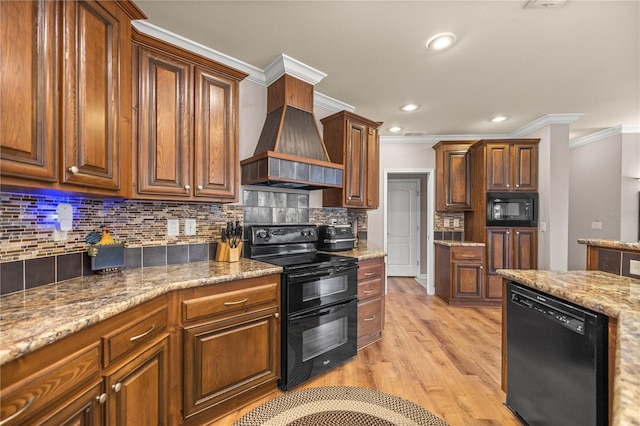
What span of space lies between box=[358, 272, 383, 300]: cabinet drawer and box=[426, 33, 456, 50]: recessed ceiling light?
203 cm

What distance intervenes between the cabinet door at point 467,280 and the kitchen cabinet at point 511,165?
1.14m

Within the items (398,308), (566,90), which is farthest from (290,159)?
(566,90)

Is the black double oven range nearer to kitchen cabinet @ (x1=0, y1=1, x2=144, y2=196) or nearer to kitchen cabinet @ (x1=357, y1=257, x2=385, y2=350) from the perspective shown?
kitchen cabinet @ (x1=357, y1=257, x2=385, y2=350)

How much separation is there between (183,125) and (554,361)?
2521 mm

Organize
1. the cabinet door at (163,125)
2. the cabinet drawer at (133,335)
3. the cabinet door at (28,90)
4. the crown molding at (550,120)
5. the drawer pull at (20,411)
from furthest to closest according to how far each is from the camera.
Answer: the crown molding at (550,120) → the cabinet door at (163,125) → the cabinet drawer at (133,335) → the cabinet door at (28,90) → the drawer pull at (20,411)

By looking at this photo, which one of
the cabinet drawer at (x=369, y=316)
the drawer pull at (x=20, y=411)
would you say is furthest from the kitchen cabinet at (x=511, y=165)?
the drawer pull at (x=20, y=411)

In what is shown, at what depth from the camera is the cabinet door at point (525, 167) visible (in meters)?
3.90

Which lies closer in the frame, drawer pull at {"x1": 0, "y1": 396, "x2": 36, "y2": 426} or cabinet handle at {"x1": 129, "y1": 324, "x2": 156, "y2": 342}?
drawer pull at {"x1": 0, "y1": 396, "x2": 36, "y2": 426}

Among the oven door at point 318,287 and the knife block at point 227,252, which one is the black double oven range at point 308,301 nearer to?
the oven door at point 318,287

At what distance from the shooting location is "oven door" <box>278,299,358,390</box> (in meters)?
1.95

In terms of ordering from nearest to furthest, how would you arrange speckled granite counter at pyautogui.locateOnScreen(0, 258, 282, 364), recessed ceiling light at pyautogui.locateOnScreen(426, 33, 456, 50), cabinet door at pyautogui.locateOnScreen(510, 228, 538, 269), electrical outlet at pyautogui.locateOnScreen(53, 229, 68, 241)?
speckled granite counter at pyautogui.locateOnScreen(0, 258, 282, 364), electrical outlet at pyautogui.locateOnScreen(53, 229, 68, 241), recessed ceiling light at pyautogui.locateOnScreen(426, 33, 456, 50), cabinet door at pyautogui.locateOnScreen(510, 228, 538, 269)

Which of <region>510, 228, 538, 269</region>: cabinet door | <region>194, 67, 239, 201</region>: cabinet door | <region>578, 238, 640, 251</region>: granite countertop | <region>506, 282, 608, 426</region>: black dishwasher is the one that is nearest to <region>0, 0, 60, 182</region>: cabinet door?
<region>194, 67, 239, 201</region>: cabinet door

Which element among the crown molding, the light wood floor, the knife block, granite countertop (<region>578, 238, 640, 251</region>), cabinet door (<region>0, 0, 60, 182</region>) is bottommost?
the light wood floor

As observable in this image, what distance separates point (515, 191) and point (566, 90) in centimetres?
141
